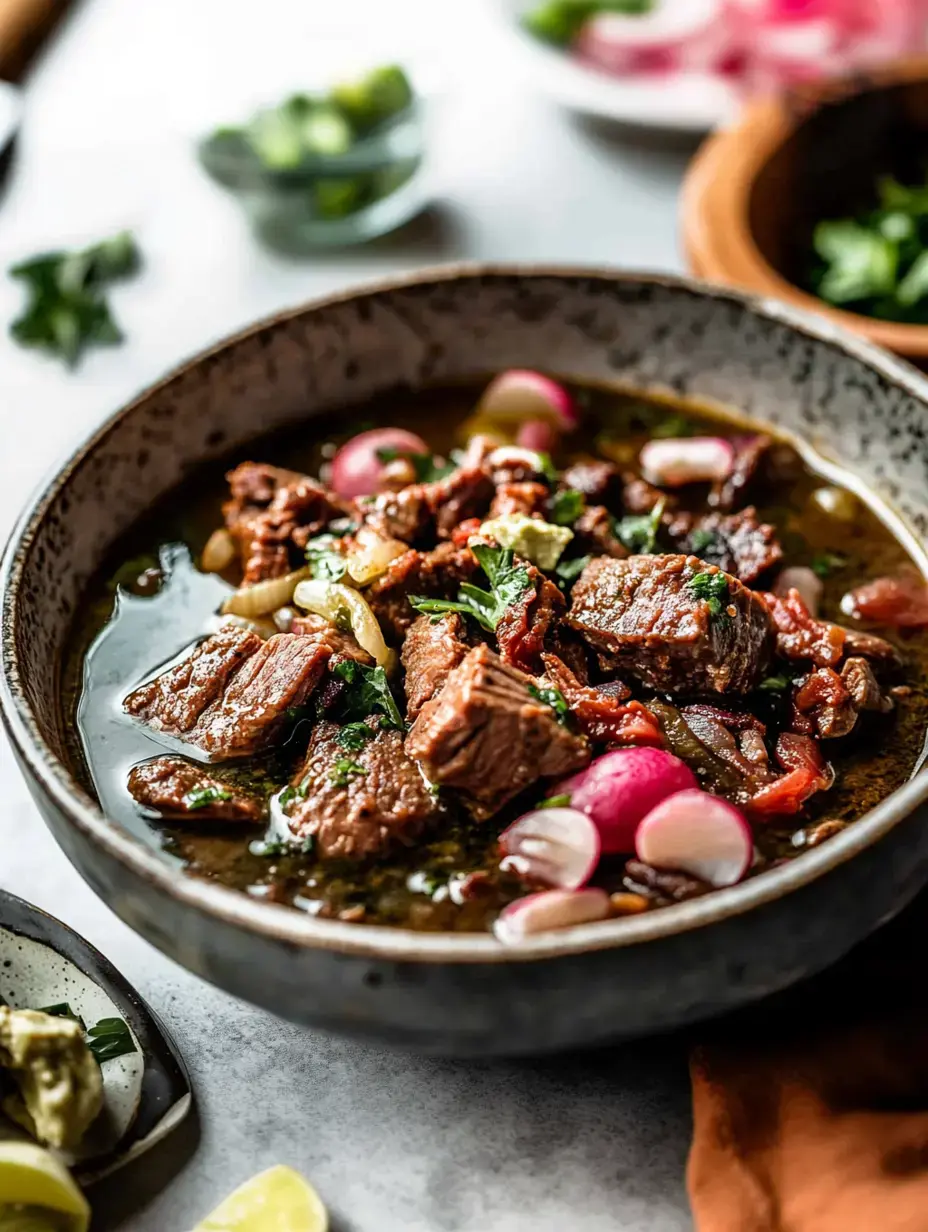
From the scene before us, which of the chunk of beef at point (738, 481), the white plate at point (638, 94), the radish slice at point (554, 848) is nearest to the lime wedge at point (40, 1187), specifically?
the radish slice at point (554, 848)

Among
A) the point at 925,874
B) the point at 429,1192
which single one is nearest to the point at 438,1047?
the point at 429,1192

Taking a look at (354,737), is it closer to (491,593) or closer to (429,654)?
(429,654)

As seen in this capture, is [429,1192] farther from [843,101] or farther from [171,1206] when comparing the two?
[843,101]

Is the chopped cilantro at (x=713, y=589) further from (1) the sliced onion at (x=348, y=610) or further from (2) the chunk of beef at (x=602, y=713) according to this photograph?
(1) the sliced onion at (x=348, y=610)

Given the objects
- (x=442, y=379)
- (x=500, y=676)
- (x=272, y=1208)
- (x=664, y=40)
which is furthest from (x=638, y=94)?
(x=272, y=1208)

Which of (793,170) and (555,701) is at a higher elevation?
(793,170)

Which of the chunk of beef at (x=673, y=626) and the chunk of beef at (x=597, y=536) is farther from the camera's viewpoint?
the chunk of beef at (x=597, y=536)
